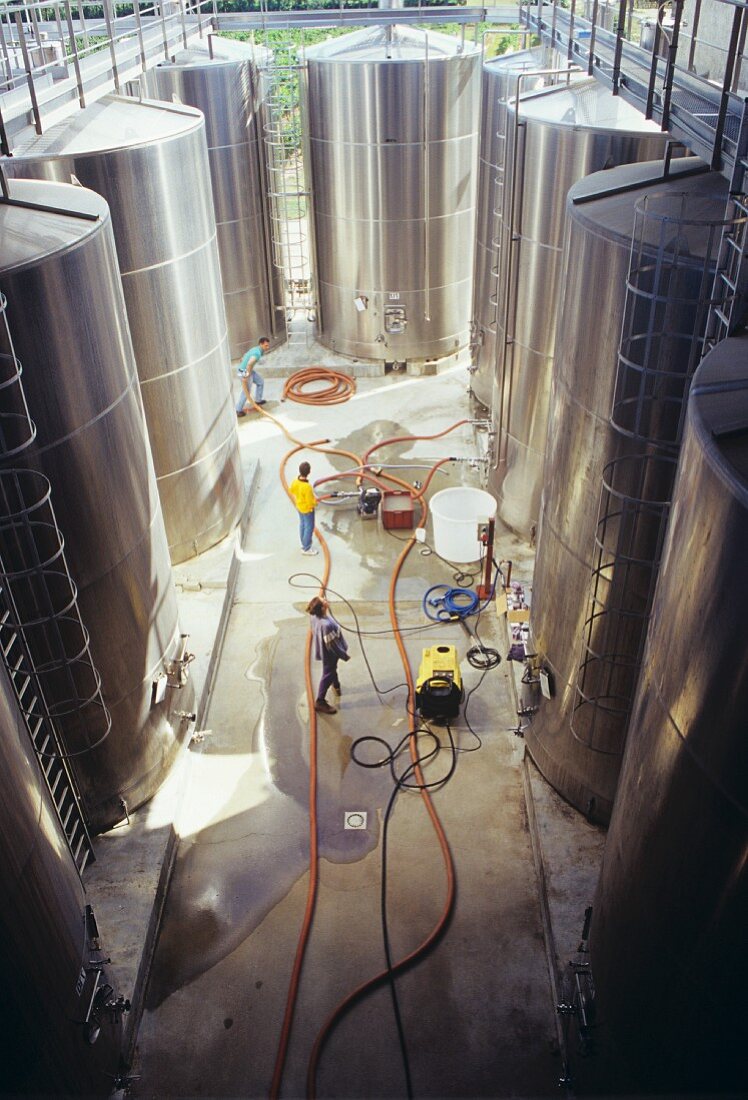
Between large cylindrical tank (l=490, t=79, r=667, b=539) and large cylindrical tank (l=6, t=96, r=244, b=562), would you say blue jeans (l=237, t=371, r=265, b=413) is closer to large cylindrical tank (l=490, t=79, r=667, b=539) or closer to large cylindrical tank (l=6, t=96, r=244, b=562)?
large cylindrical tank (l=6, t=96, r=244, b=562)

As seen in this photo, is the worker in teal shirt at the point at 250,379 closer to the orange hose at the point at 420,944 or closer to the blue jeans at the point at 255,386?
the blue jeans at the point at 255,386

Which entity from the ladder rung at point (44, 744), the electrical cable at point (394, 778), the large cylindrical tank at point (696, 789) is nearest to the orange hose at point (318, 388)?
the electrical cable at point (394, 778)

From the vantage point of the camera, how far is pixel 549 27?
38.5ft

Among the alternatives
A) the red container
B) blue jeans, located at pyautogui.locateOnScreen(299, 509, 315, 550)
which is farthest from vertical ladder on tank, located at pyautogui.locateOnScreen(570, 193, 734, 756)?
the red container

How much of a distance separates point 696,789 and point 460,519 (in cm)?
709

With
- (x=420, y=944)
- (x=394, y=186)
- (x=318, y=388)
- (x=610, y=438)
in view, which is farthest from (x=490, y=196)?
(x=420, y=944)

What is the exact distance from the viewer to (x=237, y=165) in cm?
1409

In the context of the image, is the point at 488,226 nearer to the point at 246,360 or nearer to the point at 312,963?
the point at 246,360

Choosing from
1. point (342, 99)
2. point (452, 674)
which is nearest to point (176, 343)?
point (452, 674)

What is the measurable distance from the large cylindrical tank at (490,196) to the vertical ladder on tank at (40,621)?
7.17 m

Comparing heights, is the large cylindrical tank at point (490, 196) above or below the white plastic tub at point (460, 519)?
above

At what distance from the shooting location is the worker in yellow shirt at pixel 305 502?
9938mm

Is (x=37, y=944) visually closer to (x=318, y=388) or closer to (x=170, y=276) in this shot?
(x=170, y=276)

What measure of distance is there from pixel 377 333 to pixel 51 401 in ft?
33.6
